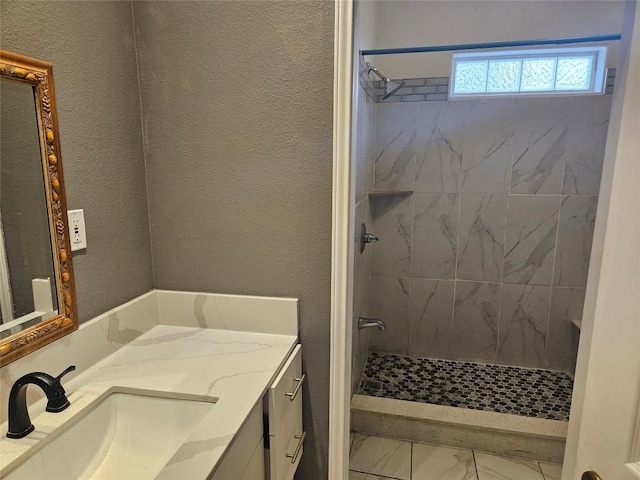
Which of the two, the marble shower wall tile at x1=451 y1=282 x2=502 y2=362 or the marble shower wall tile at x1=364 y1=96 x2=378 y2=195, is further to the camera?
the marble shower wall tile at x1=451 y1=282 x2=502 y2=362

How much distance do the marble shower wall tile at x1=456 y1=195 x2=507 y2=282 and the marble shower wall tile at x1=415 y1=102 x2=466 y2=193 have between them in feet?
0.58

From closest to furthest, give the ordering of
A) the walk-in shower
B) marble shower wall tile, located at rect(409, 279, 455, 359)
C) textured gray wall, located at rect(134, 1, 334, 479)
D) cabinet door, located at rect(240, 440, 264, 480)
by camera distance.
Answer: cabinet door, located at rect(240, 440, 264, 480), textured gray wall, located at rect(134, 1, 334, 479), the walk-in shower, marble shower wall tile, located at rect(409, 279, 455, 359)

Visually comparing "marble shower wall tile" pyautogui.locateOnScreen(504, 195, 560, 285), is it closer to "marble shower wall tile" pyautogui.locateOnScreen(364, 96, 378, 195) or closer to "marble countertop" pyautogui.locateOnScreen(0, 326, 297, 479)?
"marble shower wall tile" pyautogui.locateOnScreen(364, 96, 378, 195)

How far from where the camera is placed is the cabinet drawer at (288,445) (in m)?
1.21

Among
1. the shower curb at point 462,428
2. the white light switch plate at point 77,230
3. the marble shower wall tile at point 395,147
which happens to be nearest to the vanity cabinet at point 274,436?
the white light switch plate at point 77,230

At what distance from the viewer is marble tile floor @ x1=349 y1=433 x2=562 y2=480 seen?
200cm

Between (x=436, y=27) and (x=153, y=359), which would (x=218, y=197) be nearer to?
(x=153, y=359)

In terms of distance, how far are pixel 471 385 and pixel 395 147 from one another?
5.37ft

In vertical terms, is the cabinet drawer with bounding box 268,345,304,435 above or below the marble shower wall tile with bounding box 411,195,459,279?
below

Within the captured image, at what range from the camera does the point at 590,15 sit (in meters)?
2.43

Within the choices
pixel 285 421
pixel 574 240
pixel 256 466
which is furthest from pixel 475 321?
pixel 256 466

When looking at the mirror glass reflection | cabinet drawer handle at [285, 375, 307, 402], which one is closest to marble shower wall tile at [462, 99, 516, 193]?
cabinet drawer handle at [285, 375, 307, 402]

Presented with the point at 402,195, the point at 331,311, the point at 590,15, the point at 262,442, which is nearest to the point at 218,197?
the point at 331,311

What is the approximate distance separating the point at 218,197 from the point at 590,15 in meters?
2.51
